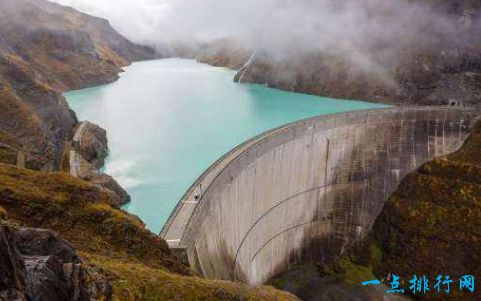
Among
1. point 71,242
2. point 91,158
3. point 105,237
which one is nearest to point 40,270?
point 71,242

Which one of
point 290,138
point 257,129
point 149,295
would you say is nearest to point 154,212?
point 290,138

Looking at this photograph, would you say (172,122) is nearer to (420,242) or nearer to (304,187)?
(304,187)

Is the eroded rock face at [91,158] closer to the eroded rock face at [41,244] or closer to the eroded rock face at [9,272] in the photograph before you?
the eroded rock face at [41,244]

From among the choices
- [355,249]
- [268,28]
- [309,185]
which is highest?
[268,28]

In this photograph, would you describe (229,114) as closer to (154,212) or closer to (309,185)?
(309,185)

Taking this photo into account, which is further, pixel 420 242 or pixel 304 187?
pixel 420 242

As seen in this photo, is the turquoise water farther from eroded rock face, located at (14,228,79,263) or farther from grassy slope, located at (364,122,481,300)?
eroded rock face, located at (14,228,79,263)
